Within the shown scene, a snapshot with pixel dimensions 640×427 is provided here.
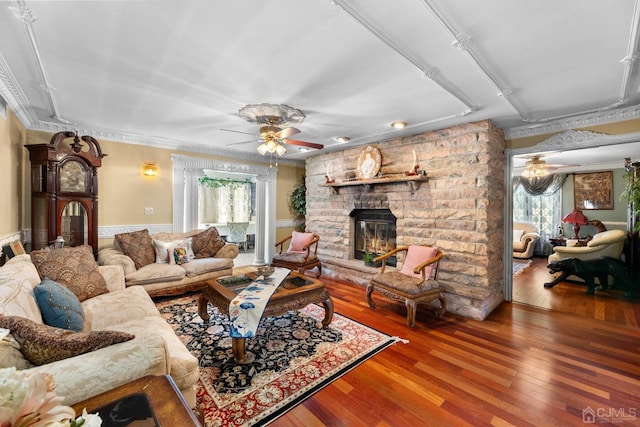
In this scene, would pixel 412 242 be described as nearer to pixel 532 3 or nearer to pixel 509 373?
pixel 509 373

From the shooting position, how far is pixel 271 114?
120 inches

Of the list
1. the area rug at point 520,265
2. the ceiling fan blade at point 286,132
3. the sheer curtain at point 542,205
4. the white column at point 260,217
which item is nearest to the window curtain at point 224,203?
the white column at point 260,217

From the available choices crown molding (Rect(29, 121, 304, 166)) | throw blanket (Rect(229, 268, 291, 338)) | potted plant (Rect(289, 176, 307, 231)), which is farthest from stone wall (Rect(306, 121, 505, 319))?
crown molding (Rect(29, 121, 304, 166))

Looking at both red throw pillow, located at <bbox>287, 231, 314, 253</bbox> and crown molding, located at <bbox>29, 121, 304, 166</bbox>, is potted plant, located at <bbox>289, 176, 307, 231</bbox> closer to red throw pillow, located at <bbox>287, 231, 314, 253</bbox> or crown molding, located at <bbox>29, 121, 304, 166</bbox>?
crown molding, located at <bbox>29, 121, 304, 166</bbox>

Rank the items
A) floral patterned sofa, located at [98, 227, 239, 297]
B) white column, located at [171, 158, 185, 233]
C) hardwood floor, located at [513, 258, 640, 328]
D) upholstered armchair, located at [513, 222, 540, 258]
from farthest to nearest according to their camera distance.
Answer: upholstered armchair, located at [513, 222, 540, 258] < white column, located at [171, 158, 185, 233] < floral patterned sofa, located at [98, 227, 239, 297] < hardwood floor, located at [513, 258, 640, 328]

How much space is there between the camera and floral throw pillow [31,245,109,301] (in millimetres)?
2320

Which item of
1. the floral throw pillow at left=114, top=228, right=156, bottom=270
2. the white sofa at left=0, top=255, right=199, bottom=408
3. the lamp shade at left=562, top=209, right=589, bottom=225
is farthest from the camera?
the lamp shade at left=562, top=209, right=589, bottom=225

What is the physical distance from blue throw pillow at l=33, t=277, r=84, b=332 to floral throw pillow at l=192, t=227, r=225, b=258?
2717mm

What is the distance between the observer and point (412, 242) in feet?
13.3

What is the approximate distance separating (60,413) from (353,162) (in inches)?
185

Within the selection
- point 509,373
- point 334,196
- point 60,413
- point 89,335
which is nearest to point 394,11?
point 60,413

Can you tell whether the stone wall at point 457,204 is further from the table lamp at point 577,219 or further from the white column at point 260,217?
the table lamp at point 577,219

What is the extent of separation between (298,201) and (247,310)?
408 cm

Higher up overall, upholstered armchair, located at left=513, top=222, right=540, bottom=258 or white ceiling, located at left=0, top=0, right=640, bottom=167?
white ceiling, located at left=0, top=0, right=640, bottom=167
